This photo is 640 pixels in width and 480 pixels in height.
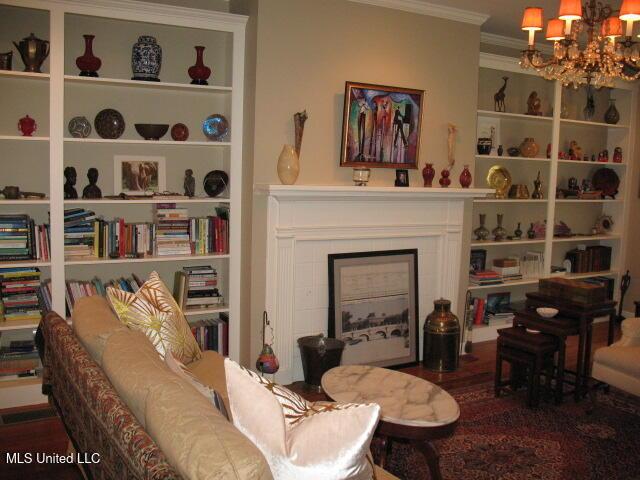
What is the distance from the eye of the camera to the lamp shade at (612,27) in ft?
9.32

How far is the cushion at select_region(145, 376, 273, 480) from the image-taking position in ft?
3.70

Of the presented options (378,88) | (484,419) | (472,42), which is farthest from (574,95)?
(484,419)

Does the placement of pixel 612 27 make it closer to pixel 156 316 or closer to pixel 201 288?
pixel 156 316

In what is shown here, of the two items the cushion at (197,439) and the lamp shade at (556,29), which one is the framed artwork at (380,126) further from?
the cushion at (197,439)

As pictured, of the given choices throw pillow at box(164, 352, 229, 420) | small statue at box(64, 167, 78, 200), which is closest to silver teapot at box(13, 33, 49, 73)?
small statue at box(64, 167, 78, 200)

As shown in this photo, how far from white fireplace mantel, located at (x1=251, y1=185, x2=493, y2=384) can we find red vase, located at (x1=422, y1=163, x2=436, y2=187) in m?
0.11

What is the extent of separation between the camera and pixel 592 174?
241 inches

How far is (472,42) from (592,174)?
8.33 feet

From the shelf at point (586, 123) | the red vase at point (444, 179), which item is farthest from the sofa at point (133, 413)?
the shelf at point (586, 123)

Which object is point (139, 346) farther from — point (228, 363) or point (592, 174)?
point (592, 174)

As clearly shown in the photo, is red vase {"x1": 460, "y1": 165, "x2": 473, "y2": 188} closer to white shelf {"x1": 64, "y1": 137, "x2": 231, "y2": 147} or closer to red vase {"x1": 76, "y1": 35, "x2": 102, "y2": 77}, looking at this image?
white shelf {"x1": 64, "y1": 137, "x2": 231, "y2": 147}

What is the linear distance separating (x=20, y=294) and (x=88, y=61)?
1.53 metres

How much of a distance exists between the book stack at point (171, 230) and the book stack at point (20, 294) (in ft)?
2.61

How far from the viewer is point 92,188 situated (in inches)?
146
